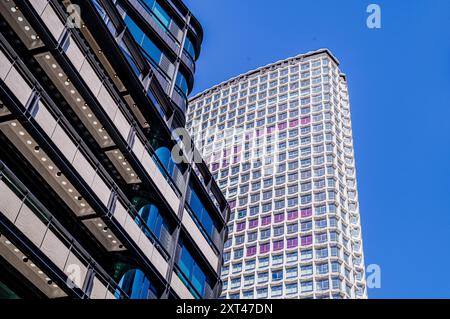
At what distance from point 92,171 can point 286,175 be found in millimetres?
90870

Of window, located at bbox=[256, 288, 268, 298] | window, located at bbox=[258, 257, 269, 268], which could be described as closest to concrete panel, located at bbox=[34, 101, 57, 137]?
window, located at bbox=[256, 288, 268, 298]

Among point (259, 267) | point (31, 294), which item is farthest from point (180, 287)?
point (259, 267)

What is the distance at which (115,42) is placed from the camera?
26.3 m

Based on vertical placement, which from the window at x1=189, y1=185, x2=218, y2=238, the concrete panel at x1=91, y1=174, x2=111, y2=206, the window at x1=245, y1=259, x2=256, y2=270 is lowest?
the concrete panel at x1=91, y1=174, x2=111, y2=206

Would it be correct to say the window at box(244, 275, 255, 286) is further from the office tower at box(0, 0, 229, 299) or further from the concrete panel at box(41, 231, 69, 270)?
the concrete panel at box(41, 231, 69, 270)

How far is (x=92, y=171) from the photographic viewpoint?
22156 millimetres

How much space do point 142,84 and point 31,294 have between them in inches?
537

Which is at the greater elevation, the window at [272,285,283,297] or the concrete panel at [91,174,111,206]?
the window at [272,285,283,297]

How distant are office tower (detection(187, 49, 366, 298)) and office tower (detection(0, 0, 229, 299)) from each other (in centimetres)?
6439

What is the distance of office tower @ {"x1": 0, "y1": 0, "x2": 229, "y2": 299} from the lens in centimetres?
1802

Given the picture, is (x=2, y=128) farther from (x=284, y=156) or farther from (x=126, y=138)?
(x=284, y=156)

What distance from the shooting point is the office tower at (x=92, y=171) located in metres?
18.0

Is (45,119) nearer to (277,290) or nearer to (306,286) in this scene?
(306,286)
